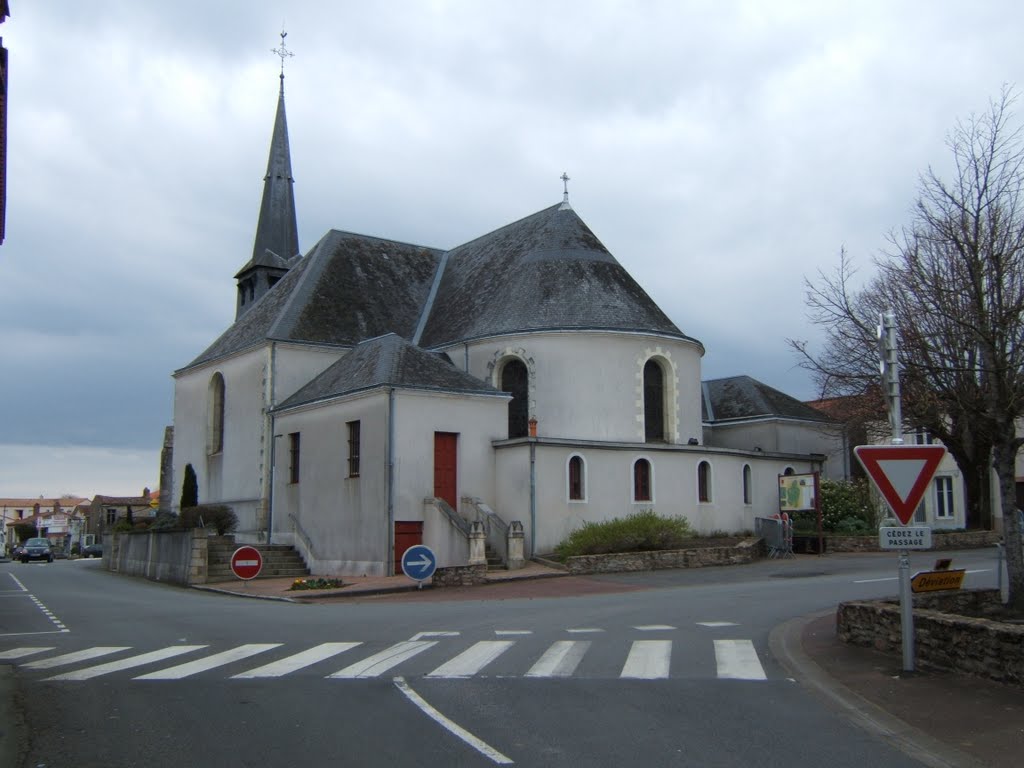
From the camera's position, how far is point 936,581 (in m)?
12.8

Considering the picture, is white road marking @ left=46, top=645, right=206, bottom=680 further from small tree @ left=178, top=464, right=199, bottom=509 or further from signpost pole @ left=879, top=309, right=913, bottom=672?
small tree @ left=178, top=464, right=199, bottom=509

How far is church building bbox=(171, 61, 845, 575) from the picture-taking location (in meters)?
28.8

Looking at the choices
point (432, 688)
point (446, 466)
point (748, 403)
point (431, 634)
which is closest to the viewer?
point (432, 688)

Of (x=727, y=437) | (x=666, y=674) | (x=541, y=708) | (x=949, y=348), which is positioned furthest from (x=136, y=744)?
(x=727, y=437)

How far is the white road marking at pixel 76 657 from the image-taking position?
456 inches

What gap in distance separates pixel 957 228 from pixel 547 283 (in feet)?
72.0

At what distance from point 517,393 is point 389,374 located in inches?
255

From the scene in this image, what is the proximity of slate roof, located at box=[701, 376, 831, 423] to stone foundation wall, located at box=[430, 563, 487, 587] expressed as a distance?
67.7ft

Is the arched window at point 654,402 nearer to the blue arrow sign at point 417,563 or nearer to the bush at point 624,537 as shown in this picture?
the bush at point 624,537

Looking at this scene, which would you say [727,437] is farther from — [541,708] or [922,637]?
[541,708]

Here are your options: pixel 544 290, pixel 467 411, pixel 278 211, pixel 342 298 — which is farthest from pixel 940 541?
pixel 278 211

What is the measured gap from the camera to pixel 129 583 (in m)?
→ 31.8

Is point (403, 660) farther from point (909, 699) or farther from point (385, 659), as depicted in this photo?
point (909, 699)

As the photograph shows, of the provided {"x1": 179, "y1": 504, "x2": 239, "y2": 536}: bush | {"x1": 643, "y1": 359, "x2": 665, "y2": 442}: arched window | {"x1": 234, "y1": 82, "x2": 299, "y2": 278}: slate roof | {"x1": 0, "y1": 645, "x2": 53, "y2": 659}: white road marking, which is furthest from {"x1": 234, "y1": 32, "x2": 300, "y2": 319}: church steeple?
{"x1": 0, "y1": 645, "x2": 53, "y2": 659}: white road marking
